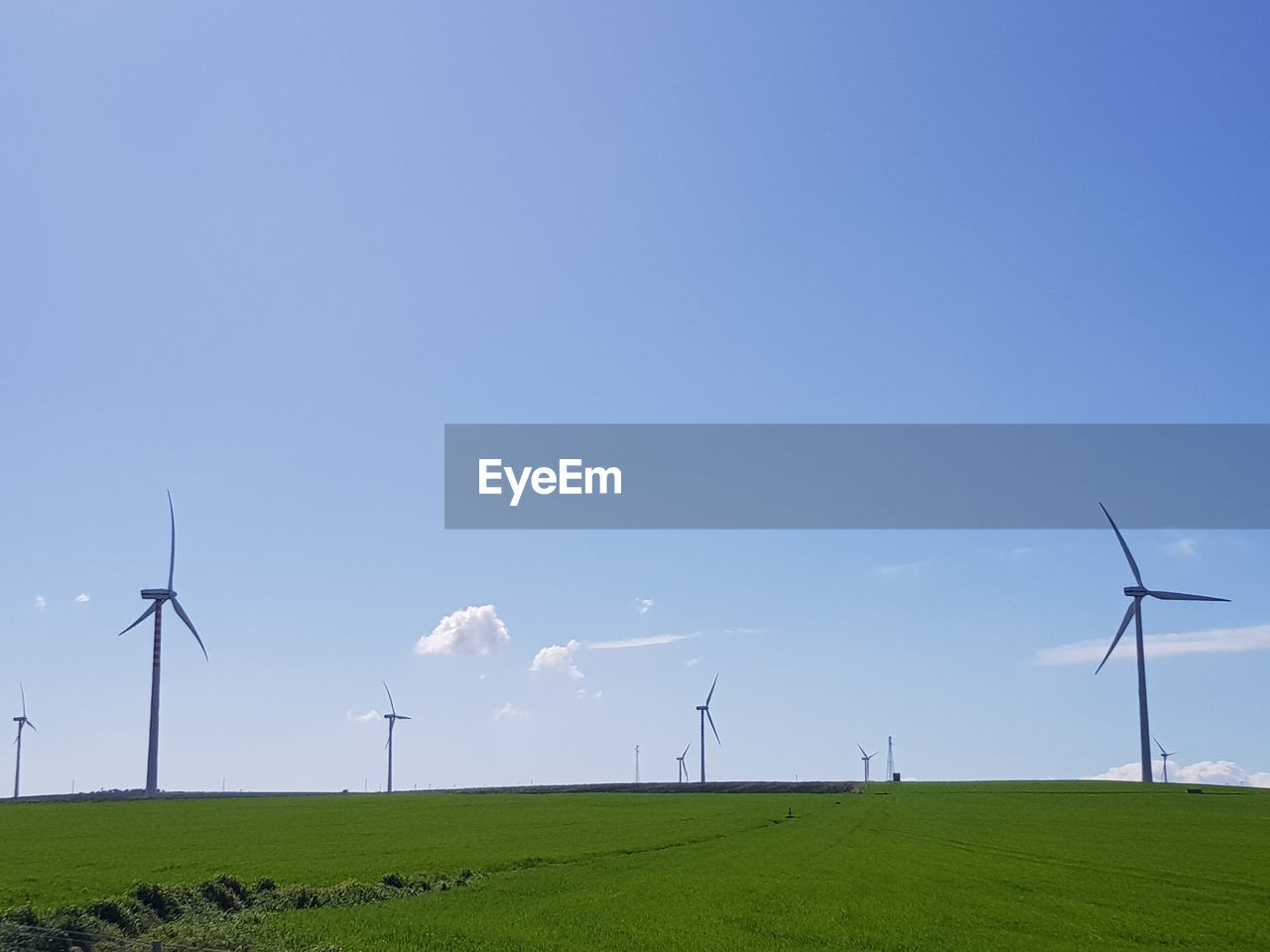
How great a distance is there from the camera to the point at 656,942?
31.6 m

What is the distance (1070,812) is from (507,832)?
5115 cm

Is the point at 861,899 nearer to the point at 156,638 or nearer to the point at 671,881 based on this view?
the point at 671,881

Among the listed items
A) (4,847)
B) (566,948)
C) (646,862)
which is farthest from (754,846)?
(4,847)

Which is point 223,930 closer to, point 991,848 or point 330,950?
point 330,950

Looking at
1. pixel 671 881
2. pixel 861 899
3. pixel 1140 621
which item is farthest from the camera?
pixel 1140 621

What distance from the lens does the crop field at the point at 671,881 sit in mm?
32906

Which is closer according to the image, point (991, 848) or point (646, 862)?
point (646, 862)

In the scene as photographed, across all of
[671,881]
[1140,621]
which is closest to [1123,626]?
[1140,621]

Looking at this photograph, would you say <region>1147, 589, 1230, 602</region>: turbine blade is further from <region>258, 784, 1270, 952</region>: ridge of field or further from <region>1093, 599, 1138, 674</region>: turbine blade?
<region>258, 784, 1270, 952</region>: ridge of field

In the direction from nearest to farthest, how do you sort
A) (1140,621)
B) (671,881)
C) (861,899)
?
1. (861,899)
2. (671,881)
3. (1140,621)

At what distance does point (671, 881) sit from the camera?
4653 centimetres

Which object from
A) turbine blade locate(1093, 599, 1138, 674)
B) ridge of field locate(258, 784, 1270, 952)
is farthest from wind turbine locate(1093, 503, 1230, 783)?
ridge of field locate(258, 784, 1270, 952)

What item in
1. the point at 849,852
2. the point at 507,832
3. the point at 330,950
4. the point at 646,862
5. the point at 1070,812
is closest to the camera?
the point at 330,950

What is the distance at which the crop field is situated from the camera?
32906 millimetres
